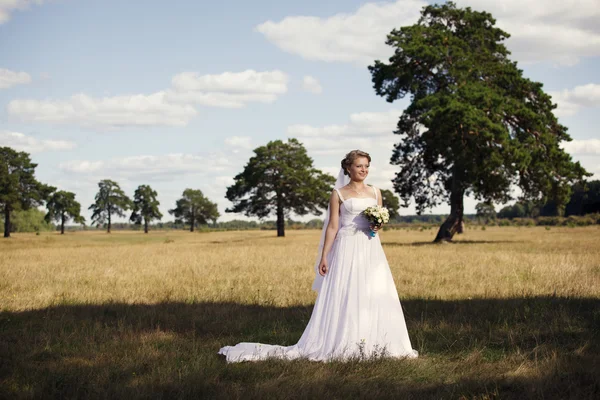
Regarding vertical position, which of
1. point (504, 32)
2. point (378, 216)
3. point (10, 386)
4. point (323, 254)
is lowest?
point (10, 386)

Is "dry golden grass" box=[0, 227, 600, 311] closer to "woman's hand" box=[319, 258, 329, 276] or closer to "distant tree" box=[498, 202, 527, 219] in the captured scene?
"woman's hand" box=[319, 258, 329, 276]

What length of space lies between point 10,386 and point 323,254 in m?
3.92

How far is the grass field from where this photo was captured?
5.96 m

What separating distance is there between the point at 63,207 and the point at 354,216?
92639 mm

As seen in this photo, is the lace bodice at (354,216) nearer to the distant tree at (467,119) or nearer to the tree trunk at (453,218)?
the distant tree at (467,119)

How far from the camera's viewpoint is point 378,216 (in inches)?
289

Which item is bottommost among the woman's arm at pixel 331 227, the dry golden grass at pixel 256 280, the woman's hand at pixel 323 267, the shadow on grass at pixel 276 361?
the shadow on grass at pixel 276 361

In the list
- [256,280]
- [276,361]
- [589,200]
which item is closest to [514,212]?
[589,200]

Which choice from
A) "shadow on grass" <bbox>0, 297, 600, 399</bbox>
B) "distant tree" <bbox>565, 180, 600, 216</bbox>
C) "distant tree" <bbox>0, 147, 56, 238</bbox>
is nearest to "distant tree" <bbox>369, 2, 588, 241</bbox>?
"shadow on grass" <bbox>0, 297, 600, 399</bbox>

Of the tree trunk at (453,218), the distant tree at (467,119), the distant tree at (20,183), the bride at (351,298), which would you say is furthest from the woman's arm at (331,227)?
the distant tree at (20,183)

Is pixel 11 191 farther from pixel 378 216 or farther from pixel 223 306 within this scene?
pixel 378 216

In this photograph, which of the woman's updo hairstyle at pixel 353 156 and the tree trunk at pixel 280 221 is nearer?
the woman's updo hairstyle at pixel 353 156

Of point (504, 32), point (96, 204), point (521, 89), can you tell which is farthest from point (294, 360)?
point (96, 204)

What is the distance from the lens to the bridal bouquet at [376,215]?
7328mm
